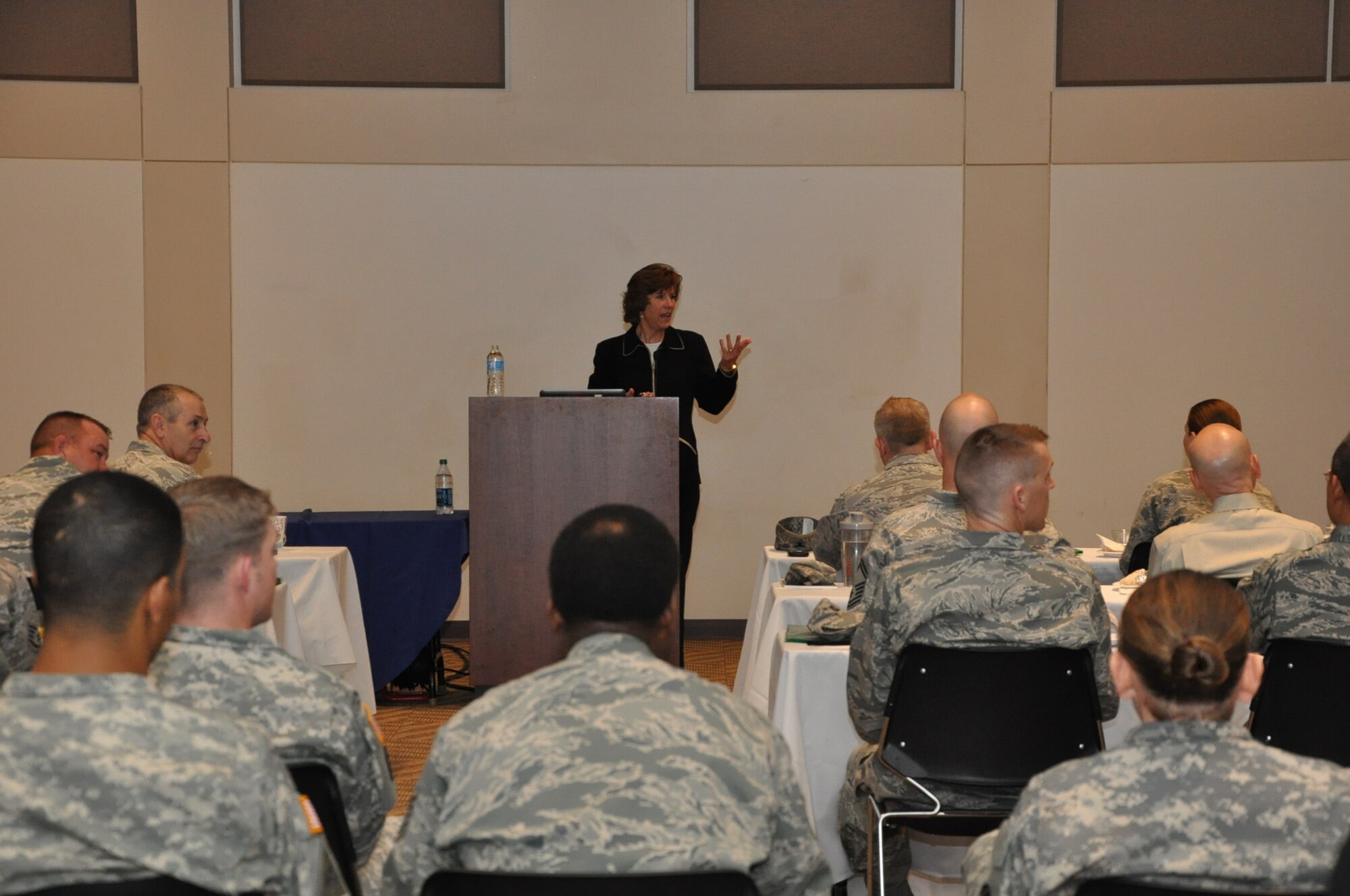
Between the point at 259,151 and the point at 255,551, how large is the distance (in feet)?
17.4

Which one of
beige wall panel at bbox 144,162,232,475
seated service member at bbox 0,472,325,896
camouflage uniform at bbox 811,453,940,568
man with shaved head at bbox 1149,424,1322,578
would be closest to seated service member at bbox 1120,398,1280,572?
camouflage uniform at bbox 811,453,940,568

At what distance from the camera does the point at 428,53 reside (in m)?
6.82

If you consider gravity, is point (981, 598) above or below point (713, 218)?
below

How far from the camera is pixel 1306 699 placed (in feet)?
8.39

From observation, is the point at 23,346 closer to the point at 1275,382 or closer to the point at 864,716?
the point at 864,716

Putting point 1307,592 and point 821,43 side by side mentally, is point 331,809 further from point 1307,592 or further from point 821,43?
point 821,43

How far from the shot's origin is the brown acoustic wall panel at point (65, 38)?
6.74 metres

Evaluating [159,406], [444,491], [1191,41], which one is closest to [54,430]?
[159,406]

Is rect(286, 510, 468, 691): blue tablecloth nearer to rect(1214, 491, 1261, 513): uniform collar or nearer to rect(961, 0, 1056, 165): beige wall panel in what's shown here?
rect(1214, 491, 1261, 513): uniform collar

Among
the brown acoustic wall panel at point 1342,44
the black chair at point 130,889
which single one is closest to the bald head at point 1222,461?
the black chair at point 130,889

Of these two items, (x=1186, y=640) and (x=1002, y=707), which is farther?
(x=1002, y=707)

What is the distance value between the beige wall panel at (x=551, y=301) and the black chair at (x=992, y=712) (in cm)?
448

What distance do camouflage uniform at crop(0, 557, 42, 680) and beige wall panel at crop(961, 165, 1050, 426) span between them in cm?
498

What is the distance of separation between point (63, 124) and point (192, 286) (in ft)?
3.64
